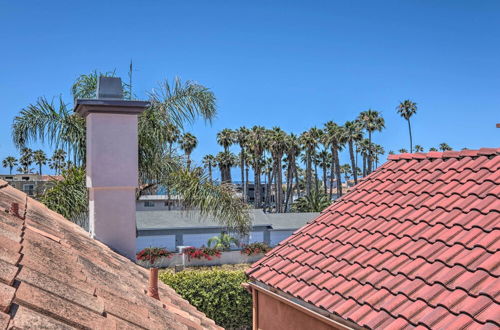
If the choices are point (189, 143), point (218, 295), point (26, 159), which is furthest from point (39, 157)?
point (218, 295)

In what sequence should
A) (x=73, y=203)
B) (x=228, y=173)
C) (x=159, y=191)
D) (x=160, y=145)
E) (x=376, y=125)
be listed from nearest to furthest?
(x=73, y=203), (x=160, y=145), (x=159, y=191), (x=376, y=125), (x=228, y=173)

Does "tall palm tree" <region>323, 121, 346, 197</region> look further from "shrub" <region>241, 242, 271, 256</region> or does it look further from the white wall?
"shrub" <region>241, 242, 271, 256</region>

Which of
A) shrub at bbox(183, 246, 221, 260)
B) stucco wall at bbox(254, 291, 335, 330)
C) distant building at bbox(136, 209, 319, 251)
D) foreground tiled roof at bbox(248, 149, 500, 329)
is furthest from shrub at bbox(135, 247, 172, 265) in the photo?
foreground tiled roof at bbox(248, 149, 500, 329)

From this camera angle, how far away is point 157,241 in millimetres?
36688

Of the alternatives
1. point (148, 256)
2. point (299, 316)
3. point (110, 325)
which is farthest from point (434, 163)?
point (148, 256)

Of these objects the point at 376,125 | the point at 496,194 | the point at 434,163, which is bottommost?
the point at 496,194

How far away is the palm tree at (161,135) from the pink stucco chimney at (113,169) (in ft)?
17.7

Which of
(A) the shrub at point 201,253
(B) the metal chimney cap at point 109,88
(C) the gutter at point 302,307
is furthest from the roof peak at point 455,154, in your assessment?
(A) the shrub at point 201,253

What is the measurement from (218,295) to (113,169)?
1078 centimetres

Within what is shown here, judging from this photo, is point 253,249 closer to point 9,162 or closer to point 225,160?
point 225,160

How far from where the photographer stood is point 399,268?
5.44m

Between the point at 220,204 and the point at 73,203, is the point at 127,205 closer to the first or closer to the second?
the point at 73,203

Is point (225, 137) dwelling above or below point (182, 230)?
above

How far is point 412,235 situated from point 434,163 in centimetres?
198
